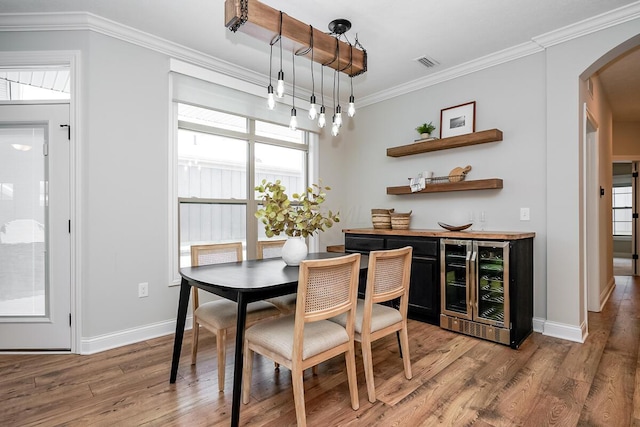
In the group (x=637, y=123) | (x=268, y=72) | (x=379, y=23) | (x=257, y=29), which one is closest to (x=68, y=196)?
(x=257, y=29)

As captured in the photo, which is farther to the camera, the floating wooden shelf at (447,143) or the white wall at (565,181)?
the floating wooden shelf at (447,143)

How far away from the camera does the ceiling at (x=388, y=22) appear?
8.43 feet

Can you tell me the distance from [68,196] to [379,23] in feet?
9.52

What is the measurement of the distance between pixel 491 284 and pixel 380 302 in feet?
4.53

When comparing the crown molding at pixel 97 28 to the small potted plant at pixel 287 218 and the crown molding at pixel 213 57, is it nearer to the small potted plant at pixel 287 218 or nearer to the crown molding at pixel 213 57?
the crown molding at pixel 213 57

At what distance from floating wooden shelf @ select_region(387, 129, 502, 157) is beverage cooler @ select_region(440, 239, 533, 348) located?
3.55 feet

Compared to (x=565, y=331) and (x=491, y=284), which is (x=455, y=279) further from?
(x=565, y=331)

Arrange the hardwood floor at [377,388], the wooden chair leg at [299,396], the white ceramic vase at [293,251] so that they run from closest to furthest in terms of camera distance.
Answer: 1. the wooden chair leg at [299,396]
2. the hardwood floor at [377,388]
3. the white ceramic vase at [293,251]

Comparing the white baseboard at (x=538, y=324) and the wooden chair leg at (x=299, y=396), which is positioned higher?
the wooden chair leg at (x=299, y=396)

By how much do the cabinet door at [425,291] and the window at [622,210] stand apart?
755 centimetres

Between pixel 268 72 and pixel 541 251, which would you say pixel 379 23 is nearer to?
pixel 268 72

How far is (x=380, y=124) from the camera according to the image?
4.48m

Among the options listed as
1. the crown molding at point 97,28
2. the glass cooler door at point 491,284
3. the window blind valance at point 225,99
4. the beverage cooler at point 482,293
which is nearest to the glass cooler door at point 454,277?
the beverage cooler at point 482,293

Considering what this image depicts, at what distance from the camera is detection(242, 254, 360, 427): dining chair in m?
1.69
